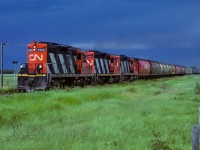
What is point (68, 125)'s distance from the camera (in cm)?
1347

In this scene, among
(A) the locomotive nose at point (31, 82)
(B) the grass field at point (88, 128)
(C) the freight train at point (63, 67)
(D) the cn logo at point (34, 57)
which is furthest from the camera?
(D) the cn logo at point (34, 57)

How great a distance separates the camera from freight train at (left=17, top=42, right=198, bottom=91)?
98.0ft

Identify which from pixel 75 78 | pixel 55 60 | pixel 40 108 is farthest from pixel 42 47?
pixel 40 108

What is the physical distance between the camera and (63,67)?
32.9 m

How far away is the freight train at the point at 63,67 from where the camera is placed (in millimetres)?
29877

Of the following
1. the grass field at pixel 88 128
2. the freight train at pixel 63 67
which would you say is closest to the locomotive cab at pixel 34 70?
the freight train at pixel 63 67

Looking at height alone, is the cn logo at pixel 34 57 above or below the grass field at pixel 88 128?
above

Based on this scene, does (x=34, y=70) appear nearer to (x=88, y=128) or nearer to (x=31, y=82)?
(x=31, y=82)

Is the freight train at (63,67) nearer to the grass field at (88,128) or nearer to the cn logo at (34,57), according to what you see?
the cn logo at (34,57)

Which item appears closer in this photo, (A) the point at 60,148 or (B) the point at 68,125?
(A) the point at 60,148

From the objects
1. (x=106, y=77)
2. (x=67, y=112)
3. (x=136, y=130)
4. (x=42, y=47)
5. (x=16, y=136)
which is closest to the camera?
(x=16, y=136)

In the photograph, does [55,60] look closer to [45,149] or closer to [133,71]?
[45,149]

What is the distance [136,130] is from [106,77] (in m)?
35.6

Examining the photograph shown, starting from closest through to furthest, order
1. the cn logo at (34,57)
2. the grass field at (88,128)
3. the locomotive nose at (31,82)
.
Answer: the grass field at (88,128) → the locomotive nose at (31,82) → the cn logo at (34,57)
